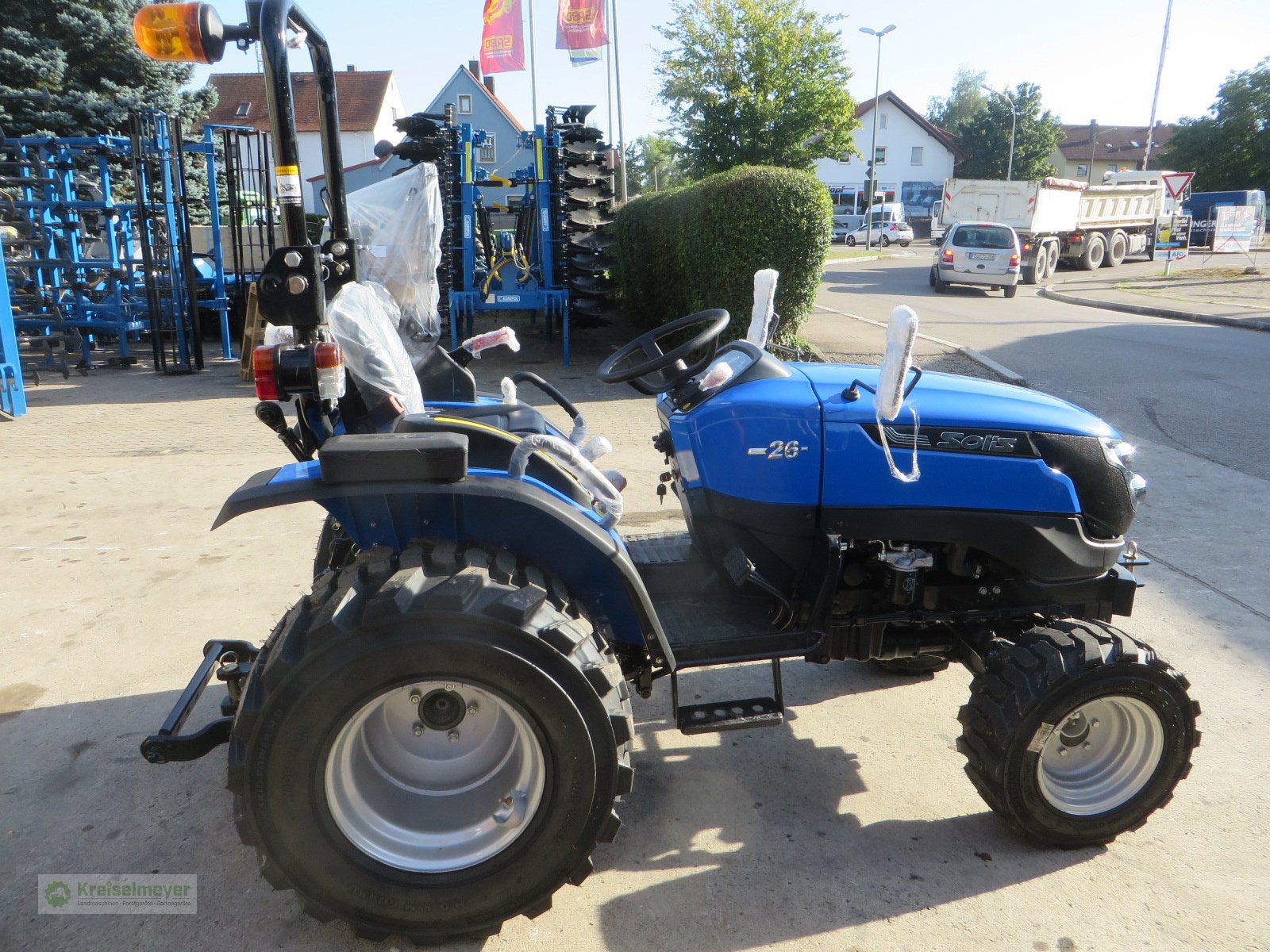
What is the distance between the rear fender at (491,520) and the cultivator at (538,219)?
8454mm

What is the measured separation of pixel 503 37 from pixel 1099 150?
61.8 meters

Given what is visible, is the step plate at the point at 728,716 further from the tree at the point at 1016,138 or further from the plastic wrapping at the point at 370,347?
the tree at the point at 1016,138

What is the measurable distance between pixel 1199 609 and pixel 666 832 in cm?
290

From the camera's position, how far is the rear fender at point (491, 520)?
7.20ft

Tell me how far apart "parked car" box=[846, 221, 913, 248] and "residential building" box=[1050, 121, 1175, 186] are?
29.6m

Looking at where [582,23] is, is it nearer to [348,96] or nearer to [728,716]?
[728,716]

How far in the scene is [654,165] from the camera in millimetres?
49750

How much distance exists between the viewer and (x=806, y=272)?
9.70 metres

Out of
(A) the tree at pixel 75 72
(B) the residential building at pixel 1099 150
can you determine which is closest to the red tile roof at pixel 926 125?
(B) the residential building at pixel 1099 150

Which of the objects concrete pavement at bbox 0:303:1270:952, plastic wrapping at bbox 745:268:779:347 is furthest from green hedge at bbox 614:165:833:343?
plastic wrapping at bbox 745:268:779:347

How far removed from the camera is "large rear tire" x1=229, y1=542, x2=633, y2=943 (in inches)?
80.6

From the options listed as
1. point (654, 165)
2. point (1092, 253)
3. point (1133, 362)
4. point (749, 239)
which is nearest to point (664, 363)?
point (749, 239)

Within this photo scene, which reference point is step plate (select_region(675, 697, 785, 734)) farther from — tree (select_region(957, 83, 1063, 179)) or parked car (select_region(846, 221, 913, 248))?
tree (select_region(957, 83, 1063, 179))

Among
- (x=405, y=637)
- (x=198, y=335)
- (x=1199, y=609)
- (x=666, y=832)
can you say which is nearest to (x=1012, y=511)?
(x=666, y=832)
